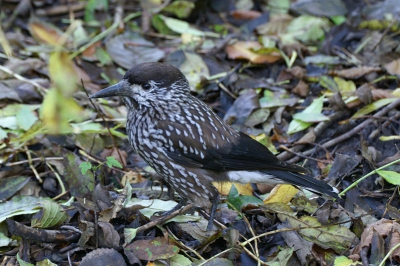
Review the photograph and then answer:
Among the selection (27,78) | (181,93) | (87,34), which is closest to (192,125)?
(181,93)

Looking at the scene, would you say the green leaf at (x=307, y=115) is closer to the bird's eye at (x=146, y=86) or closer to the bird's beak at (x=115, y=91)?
the bird's eye at (x=146, y=86)

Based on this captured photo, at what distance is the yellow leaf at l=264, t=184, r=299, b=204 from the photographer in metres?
4.20

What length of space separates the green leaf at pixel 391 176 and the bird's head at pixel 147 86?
4.92ft

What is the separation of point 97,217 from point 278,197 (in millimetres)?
1274

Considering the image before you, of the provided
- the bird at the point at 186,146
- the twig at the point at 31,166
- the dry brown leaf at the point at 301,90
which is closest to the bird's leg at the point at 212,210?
the bird at the point at 186,146

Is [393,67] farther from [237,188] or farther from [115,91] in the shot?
[115,91]

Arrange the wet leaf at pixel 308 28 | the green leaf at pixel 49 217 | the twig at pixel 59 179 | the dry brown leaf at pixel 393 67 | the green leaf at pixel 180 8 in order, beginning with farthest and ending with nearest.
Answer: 1. the green leaf at pixel 180 8
2. the wet leaf at pixel 308 28
3. the dry brown leaf at pixel 393 67
4. the twig at pixel 59 179
5. the green leaf at pixel 49 217

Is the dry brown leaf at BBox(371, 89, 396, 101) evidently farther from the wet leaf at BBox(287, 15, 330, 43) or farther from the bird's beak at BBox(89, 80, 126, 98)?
the bird's beak at BBox(89, 80, 126, 98)

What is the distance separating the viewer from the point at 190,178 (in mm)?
4059

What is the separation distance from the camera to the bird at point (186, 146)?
4035 mm

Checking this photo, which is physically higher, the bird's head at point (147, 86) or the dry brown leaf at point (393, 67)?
the bird's head at point (147, 86)

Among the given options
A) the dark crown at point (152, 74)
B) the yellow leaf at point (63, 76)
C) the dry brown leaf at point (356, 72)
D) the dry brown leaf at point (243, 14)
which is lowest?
the dry brown leaf at point (356, 72)

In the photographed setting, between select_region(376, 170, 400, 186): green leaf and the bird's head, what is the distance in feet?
4.92

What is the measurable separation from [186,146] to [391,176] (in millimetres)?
1382
